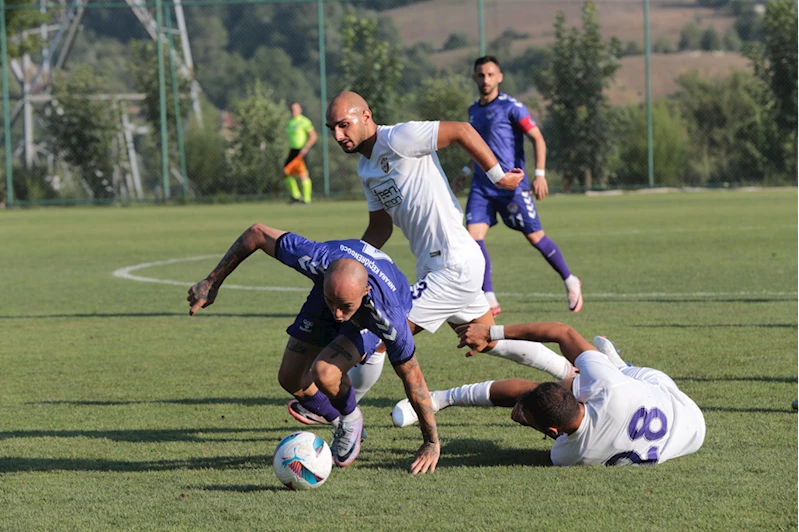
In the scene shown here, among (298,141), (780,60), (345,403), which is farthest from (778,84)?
(345,403)

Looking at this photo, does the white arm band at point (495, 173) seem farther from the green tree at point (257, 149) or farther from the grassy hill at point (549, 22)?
the grassy hill at point (549, 22)

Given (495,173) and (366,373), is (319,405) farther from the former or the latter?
(495,173)

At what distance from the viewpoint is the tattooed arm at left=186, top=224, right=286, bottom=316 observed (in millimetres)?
5504

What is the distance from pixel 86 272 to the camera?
607 inches

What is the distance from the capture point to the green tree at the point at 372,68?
33750 mm

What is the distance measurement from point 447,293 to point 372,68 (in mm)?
28789

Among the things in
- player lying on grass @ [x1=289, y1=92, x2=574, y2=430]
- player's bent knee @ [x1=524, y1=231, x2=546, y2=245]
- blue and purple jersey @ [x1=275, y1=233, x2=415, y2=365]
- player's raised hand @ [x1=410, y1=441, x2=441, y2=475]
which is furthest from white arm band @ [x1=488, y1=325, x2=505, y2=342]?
player's bent knee @ [x1=524, y1=231, x2=546, y2=245]

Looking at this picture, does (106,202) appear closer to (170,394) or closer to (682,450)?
(170,394)

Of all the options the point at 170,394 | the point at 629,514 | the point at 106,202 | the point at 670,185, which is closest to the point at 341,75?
the point at 106,202

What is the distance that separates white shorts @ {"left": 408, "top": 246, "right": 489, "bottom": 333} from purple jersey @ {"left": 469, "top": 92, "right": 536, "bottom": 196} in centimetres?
442

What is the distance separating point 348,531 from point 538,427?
1.24 meters

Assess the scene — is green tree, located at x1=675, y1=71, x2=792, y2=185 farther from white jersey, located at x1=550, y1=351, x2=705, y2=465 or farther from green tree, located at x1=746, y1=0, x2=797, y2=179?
white jersey, located at x1=550, y1=351, x2=705, y2=465

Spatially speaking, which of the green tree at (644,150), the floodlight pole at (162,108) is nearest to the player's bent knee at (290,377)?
the green tree at (644,150)

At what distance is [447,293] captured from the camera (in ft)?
20.2
